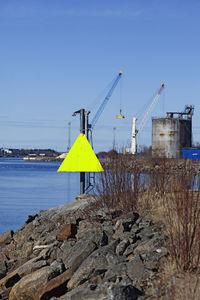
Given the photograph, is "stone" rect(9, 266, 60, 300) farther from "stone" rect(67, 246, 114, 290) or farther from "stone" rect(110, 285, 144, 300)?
"stone" rect(110, 285, 144, 300)

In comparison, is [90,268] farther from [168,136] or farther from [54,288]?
[168,136]

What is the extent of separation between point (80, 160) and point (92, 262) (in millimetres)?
5551

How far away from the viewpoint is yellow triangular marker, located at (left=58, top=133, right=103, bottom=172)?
1249 cm

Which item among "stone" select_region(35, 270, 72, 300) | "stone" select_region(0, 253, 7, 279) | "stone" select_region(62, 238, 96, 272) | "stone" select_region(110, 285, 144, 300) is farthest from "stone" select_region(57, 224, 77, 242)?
"stone" select_region(110, 285, 144, 300)

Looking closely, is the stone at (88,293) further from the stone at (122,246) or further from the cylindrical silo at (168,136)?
the cylindrical silo at (168,136)

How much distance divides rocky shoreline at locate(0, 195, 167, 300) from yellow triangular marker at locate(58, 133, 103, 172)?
2.19m

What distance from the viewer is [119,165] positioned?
11664 millimetres

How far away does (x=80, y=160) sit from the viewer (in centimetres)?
1260

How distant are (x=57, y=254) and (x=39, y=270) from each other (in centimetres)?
106

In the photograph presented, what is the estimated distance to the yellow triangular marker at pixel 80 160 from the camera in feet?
41.0

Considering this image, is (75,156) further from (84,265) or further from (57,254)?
(84,265)

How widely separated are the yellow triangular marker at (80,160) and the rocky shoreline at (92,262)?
2188mm

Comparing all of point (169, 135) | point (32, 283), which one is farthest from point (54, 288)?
point (169, 135)

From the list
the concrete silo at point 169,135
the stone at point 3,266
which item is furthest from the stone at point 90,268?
the concrete silo at point 169,135
